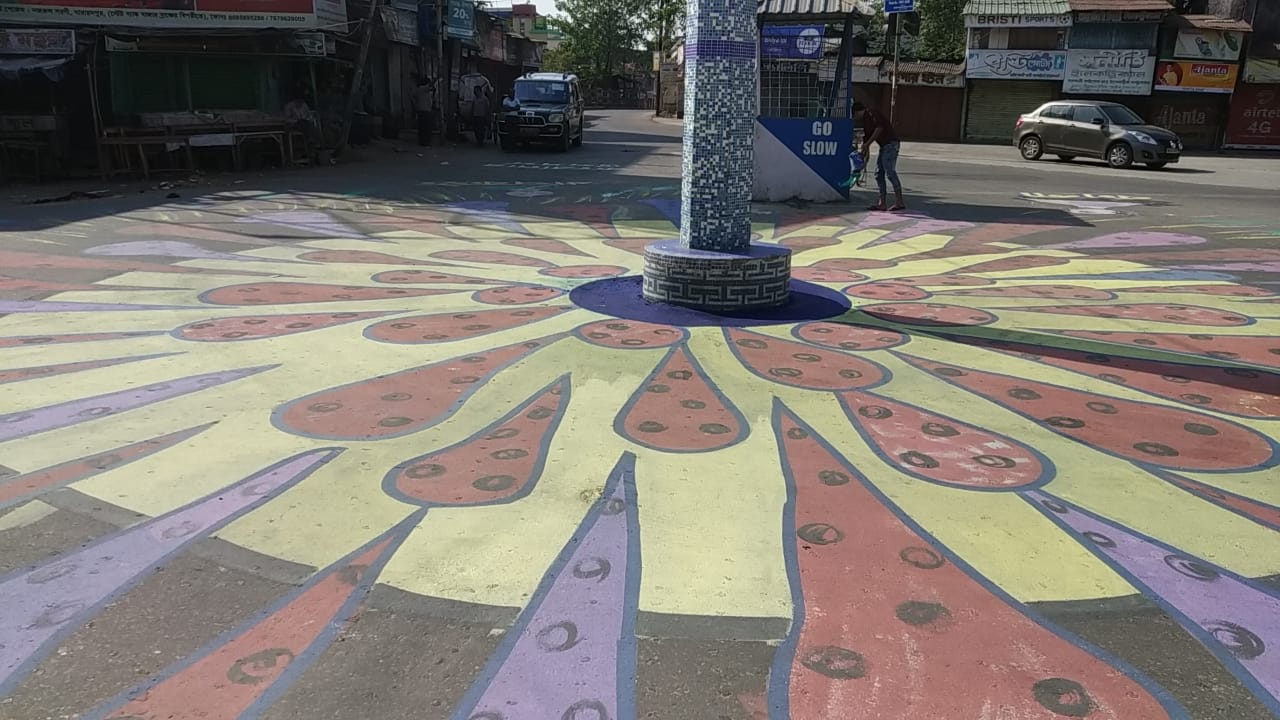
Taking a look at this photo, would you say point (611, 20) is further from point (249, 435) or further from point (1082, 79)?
point (249, 435)

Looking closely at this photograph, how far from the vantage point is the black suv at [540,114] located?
24.3 metres

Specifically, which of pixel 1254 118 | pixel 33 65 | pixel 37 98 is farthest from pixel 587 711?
pixel 1254 118

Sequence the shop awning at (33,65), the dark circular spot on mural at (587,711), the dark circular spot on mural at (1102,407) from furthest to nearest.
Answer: the shop awning at (33,65) < the dark circular spot on mural at (1102,407) < the dark circular spot on mural at (587,711)

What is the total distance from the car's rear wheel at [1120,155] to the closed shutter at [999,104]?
11.4 m

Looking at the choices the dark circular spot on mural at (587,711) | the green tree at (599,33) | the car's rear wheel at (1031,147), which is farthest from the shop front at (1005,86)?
the green tree at (599,33)

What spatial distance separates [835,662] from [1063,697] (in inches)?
27.1

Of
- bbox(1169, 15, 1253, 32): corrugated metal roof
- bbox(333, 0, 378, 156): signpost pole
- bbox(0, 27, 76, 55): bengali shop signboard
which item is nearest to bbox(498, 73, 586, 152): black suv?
bbox(333, 0, 378, 156): signpost pole

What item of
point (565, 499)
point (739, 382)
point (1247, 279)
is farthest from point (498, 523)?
point (1247, 279)

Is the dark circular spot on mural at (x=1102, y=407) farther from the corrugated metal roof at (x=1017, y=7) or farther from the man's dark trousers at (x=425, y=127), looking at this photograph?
Answer: the corrugated metal roof at (x=1017, y=7)

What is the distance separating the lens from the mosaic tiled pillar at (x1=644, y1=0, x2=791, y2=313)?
23.4 ft

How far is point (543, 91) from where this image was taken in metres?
25.1

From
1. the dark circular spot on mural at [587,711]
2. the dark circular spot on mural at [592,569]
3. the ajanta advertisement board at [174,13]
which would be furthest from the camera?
the ajanta advertisement board at [174,13]

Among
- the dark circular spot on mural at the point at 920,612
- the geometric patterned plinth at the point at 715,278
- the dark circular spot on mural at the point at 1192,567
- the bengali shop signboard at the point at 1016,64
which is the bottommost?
the dark circular spot on mural at the point at 920,612

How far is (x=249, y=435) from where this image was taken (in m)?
4.64
